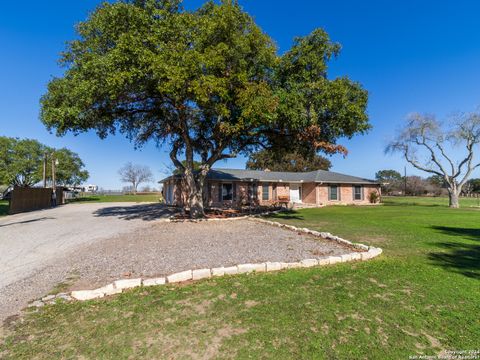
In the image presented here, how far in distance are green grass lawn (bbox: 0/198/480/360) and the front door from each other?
2228cm

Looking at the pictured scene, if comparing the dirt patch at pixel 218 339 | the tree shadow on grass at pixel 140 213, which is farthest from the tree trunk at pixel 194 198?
the dirt patch at pixel 218 339

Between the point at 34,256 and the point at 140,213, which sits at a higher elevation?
the point at 140,213

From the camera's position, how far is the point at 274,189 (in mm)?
26250

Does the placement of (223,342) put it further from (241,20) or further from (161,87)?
(241,20)

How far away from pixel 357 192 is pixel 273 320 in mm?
27326

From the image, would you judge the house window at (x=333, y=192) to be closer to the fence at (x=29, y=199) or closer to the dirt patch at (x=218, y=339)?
the dirt patch at (x=218, y=339)

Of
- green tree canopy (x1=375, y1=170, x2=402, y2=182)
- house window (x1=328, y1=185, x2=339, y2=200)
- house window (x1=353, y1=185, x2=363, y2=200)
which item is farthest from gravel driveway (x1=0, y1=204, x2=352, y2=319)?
green tree canopy (x1=375, y1=170, x2=402, y2=182)

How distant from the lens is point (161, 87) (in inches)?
378

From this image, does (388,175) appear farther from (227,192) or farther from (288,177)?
(227,192)

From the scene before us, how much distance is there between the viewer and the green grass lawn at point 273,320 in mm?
2809

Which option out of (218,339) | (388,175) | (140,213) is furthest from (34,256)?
(388,175)

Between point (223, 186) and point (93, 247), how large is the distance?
52.9 ft

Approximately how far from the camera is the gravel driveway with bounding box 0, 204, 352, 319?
4938 millimetres

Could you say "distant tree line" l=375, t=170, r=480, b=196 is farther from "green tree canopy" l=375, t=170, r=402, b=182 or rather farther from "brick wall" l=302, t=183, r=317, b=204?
"brick wall" l=302, t=183, r=317, b=204
